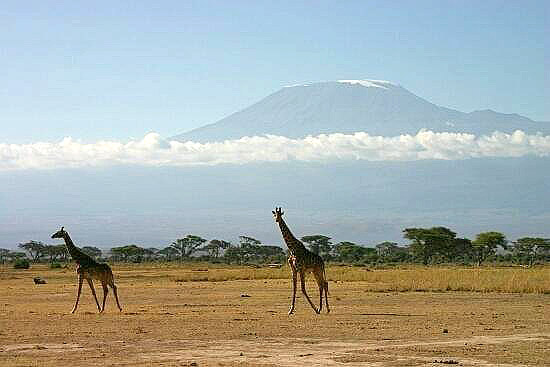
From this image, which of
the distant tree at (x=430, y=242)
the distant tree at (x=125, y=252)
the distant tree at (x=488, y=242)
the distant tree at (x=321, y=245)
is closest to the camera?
the distant tree at (x=430, y=242)

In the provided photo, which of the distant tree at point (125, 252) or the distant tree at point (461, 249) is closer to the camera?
the distant tree at point (461, 249)

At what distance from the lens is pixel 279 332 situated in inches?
816

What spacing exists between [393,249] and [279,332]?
12564 centimetres

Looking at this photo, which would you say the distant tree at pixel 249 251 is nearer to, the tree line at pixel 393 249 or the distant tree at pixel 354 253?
the tree line at pixel 393 249

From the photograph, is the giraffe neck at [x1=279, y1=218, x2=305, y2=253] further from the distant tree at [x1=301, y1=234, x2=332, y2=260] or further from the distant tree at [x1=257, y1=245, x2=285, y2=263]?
the distant tree at [x1=257, y1=245, x2=285, y2=263]

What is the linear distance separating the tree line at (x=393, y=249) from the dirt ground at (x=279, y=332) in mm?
69776

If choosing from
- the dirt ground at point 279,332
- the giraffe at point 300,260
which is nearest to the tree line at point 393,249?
the dirt ground at point 279,332

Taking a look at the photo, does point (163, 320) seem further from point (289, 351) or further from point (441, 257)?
point (441, 257)

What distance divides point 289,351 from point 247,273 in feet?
116

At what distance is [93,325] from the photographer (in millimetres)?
22688

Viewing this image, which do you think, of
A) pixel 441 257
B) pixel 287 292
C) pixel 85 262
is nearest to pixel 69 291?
pixel 287 292

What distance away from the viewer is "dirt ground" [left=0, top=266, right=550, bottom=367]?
1656cm

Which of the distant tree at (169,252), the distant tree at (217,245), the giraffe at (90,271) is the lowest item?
the giraffe at (90,271)

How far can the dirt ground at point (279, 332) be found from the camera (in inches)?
652
